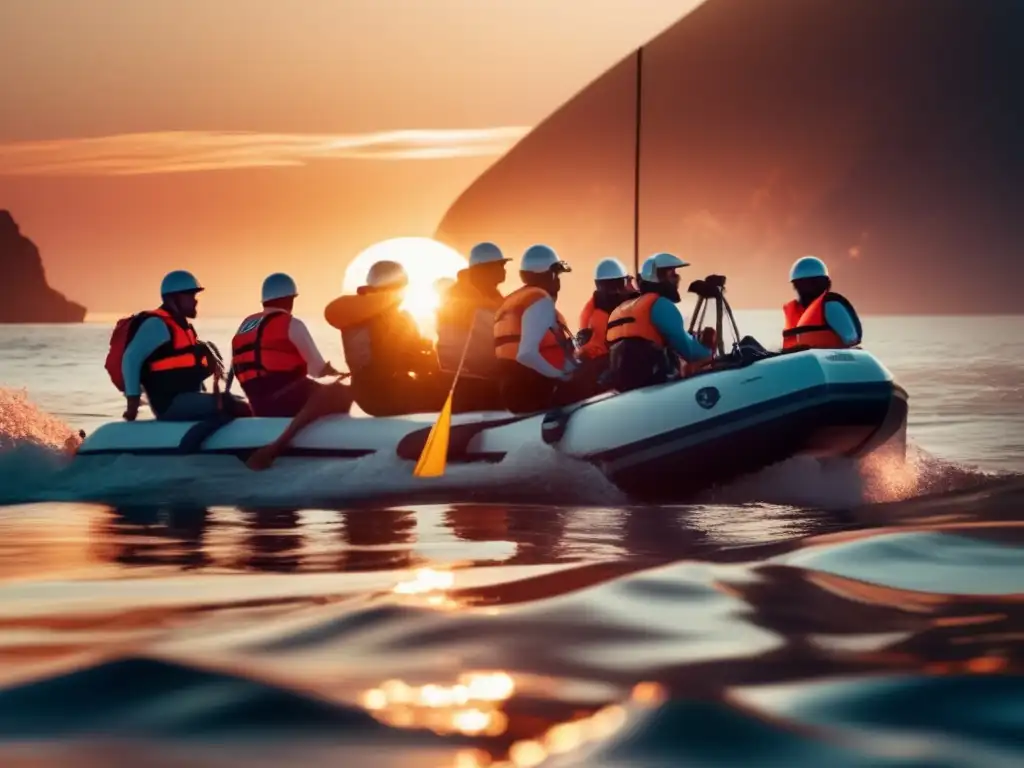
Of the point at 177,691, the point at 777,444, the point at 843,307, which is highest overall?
the point at 843,307

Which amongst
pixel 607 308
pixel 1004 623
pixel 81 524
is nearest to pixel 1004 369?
pixel 607 308

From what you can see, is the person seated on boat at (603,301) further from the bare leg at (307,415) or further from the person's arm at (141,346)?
the person's arm at (141,346)

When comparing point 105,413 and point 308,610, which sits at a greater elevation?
point 105,413

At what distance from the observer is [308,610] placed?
17.8ft

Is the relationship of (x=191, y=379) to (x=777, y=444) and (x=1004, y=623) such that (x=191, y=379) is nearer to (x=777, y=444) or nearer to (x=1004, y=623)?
(x=777, y=444)

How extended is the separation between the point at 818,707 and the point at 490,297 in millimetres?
7548

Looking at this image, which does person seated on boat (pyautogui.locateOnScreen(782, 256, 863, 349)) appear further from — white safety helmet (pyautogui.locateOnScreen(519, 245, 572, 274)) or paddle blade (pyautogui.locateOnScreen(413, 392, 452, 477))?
paddle blade (pyautogui.locateOnScreen(413, 392, 452, 477))

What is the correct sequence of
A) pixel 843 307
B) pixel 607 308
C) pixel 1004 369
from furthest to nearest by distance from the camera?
pixel 1004 369 < pixel 607 308 < pixel 843 307

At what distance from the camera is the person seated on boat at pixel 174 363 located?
1174cm

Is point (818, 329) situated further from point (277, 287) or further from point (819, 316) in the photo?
point (277, 287)

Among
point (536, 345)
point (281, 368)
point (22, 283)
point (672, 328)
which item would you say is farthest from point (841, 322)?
point (22, 283)

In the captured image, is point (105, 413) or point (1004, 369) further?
point (1004, 369)

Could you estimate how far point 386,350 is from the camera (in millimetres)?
11430

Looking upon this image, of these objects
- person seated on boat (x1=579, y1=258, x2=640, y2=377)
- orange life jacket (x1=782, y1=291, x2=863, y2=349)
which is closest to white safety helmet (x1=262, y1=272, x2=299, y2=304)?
person seated on boat (x1=579, y1=258, x2=640, y2=377)
